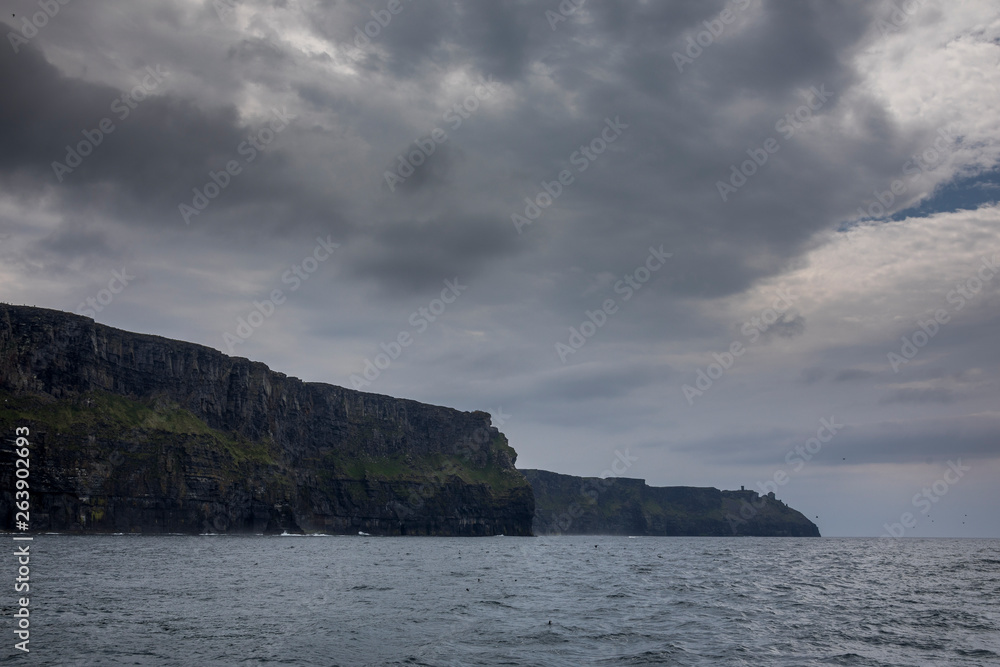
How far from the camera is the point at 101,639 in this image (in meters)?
32.2

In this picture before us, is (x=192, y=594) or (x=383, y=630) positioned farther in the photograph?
(x=192, y=594)

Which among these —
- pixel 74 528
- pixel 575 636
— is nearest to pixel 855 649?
pixel 575 636

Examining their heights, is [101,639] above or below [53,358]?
below

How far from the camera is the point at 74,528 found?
17050 centimetres

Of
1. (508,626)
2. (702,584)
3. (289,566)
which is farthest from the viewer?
(289,566)

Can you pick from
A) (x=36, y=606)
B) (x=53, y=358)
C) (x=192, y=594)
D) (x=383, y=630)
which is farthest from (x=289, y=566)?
(x=53, y=358)

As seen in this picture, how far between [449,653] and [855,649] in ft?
66.9

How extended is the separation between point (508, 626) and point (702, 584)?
111 feet

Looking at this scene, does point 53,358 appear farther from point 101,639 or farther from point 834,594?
point 834,594

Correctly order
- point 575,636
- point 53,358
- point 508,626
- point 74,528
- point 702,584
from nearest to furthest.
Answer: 1. point 575,636
2. point 508,626
3. point 702,584
4. point 74,528
5. point 53,358

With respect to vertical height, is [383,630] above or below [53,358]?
below

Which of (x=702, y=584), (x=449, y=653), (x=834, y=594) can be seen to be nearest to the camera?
(x=449, y=653)

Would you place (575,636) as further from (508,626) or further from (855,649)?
(855,649)

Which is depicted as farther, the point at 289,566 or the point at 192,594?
the point at 289,566
